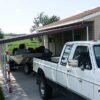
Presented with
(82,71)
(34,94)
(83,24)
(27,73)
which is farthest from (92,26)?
(82,71)

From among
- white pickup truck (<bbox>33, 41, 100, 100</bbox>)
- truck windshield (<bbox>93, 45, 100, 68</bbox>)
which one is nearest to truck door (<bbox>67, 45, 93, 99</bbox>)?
white pickup truck (<bbox>33, 41, 100, 100</bbox>)

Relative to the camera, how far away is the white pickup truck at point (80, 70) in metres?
5.92

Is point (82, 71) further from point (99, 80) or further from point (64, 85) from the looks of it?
point (64, 85)

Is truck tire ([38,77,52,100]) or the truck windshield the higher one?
the truck windshield

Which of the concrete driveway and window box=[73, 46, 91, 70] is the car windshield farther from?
the concrete driveway

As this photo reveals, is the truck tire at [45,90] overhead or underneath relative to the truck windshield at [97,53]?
underneath

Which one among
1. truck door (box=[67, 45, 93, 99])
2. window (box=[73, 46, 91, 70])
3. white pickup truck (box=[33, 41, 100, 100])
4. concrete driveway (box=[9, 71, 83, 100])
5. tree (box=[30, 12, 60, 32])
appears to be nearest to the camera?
white pickup truck (box=[33, 41, 100, 100])

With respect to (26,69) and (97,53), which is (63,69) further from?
(26,69)

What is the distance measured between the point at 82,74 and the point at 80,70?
126mm

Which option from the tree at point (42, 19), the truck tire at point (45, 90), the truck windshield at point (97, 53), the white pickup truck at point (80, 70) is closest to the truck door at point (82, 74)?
the white pickup truck at point (80, 70)

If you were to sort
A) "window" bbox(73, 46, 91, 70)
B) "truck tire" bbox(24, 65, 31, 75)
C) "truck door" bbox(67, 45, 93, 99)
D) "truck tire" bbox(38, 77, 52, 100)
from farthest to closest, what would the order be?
"truck tire" bbox(24, 65, 31, 75)
"truck tire" bbox(38, 77, 52, 100)
"window" bbox(73, 46, 91, 70)
"truck door" bbox(67, 45, 93, 99)

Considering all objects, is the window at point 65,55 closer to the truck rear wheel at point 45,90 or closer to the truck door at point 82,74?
the truck door at point 82,74

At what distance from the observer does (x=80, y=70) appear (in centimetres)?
643

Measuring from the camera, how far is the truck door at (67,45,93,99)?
238 inches
